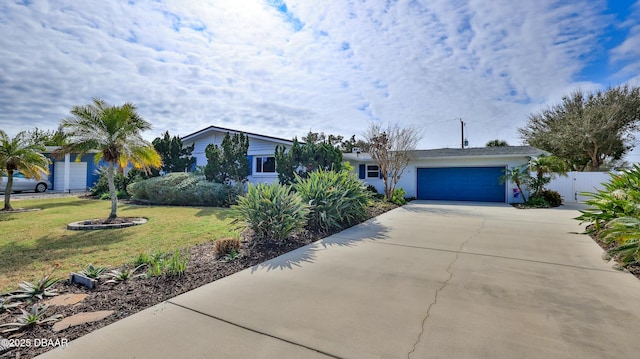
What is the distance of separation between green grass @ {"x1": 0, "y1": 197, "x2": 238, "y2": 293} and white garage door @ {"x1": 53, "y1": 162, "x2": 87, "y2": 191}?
44.0ft

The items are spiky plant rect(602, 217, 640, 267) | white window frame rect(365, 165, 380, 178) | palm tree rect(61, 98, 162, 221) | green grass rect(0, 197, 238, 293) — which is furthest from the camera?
white window frame rect(365, 165, 380, 178)

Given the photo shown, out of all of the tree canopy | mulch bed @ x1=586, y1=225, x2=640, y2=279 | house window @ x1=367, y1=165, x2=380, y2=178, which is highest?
the tree canopy

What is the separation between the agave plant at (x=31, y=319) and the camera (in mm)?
2699

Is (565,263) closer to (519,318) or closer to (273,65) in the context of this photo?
(519,318)

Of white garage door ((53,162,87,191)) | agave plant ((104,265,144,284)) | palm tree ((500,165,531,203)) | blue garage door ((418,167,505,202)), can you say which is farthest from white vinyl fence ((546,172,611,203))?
white garage door ((53,162,87,191))

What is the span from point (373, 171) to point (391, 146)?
3917mm

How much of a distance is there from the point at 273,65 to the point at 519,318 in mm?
9718

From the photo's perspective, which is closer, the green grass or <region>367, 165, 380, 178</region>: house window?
the green grass

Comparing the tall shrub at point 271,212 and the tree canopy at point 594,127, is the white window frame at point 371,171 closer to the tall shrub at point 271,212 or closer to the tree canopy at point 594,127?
the tall shrub at point 271,212

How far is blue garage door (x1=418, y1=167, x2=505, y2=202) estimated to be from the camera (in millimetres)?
16203

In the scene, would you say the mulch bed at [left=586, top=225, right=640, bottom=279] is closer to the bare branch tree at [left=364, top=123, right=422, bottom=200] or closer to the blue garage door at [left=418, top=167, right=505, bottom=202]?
the bare branch tree at [left=364, top=123, right=422, bottom=200]

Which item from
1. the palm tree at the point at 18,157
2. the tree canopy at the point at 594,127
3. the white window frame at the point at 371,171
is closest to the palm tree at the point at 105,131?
the palm tree at the point at 18,157

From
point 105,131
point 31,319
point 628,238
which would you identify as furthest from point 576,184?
point 105,131

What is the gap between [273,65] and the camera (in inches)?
396
